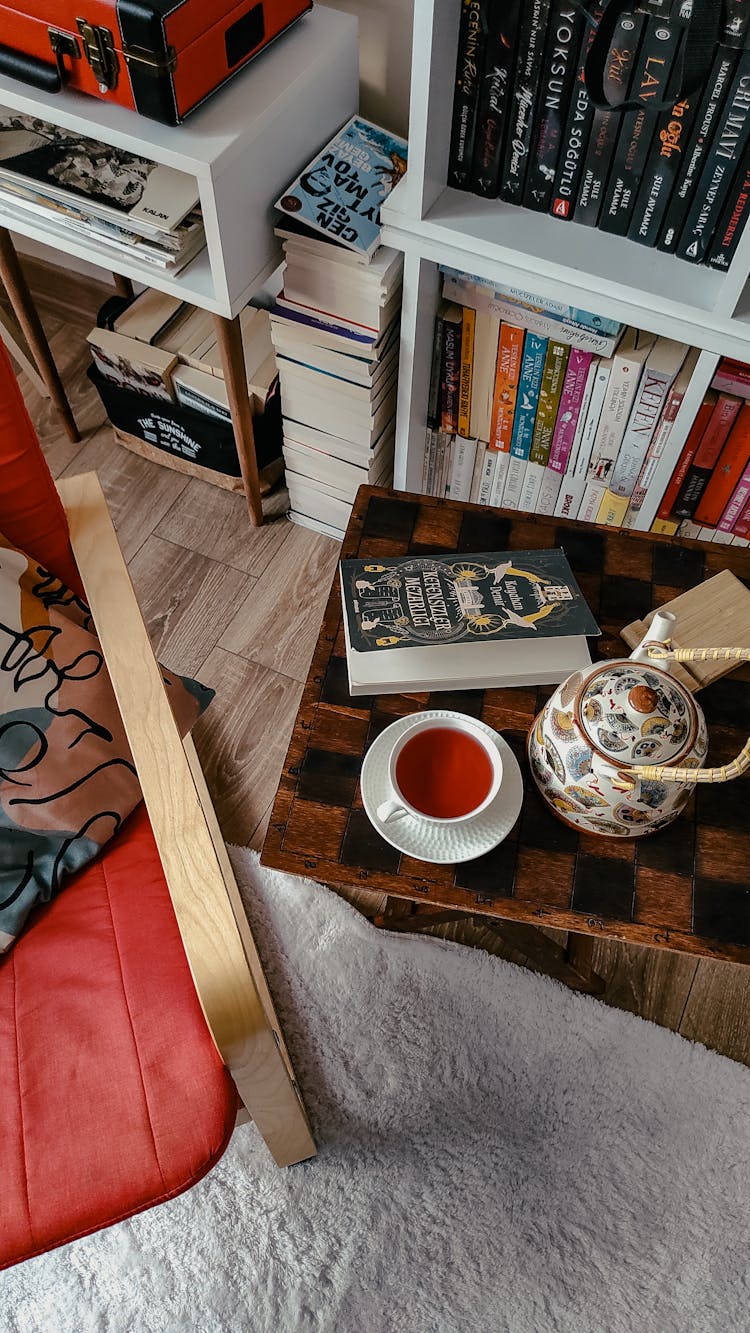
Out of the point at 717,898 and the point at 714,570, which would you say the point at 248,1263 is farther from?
the point at 714,570

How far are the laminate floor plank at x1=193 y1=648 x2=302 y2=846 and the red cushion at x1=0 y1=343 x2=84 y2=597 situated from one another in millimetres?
448

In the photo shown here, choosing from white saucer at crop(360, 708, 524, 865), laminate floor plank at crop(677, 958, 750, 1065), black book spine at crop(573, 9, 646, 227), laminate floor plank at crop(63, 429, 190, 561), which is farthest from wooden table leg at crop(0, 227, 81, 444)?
laminate floor plank at crop(677, 958, 750, 1065)

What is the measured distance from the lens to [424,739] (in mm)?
850

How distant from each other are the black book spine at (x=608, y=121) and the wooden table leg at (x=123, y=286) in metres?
0.95

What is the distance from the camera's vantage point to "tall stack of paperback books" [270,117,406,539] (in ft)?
3.89

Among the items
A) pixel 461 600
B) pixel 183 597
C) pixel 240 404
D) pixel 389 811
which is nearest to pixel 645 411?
pixel 461 600

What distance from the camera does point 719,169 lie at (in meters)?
0.99

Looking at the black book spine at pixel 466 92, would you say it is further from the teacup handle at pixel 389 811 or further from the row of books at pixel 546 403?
the teacup handle at pixel 389 811

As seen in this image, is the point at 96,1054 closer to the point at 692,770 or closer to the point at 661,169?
the point at 692,770

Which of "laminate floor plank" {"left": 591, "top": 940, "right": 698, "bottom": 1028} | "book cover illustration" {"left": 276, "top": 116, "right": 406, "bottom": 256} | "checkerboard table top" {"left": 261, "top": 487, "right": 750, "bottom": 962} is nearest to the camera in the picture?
"checkerboard table top" {"left": 261, "top": 487, "right": 750, "bottom": 962}

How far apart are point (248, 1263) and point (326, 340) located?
1.17m

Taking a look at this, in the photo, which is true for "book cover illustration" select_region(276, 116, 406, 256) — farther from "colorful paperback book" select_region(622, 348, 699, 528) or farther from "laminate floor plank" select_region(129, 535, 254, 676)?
"laminate floor plank" select_region(129, 535, 254, 676)

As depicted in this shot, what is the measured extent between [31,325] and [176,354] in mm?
256

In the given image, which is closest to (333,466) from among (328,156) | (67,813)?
(328,156)
